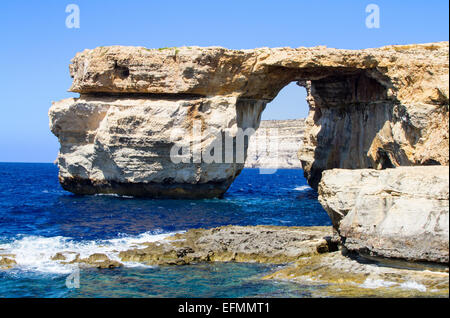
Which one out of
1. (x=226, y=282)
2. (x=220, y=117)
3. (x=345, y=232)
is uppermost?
(x=220, y=117)

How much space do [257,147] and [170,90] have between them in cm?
7853

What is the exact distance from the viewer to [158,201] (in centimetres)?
2945

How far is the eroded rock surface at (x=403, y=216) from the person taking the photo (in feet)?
38.9

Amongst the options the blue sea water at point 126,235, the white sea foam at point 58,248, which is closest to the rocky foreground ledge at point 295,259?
the white sea foam at point 58,248

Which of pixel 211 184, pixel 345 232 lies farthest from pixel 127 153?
pixel 345 232

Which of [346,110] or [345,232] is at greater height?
[346,110]

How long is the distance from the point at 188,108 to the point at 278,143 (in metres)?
71.3

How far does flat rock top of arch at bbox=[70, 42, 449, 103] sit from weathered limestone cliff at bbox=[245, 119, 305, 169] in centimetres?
Result: 5673

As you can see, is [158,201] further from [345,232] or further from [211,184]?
[345,232]

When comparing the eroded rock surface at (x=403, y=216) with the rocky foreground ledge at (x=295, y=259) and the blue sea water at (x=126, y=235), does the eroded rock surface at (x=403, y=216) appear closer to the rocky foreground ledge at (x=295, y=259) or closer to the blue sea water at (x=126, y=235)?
the rocky foreground ledge at (x=295, y=259)

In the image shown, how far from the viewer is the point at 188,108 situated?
95.2 feet

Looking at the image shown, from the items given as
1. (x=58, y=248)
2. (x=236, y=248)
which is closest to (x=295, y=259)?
(x=236, y=248)

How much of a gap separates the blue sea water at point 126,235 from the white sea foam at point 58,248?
0.03 meters

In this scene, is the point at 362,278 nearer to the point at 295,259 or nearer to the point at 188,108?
the point at 295,259
